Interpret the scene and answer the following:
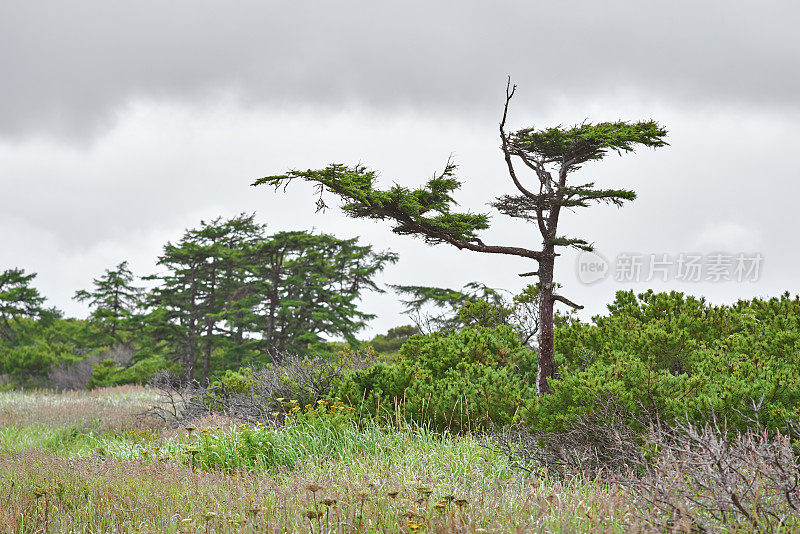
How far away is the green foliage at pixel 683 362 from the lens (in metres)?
6.70

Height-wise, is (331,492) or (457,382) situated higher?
(457,382)

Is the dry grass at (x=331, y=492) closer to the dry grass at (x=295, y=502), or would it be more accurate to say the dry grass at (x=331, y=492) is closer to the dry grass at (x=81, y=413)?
the dry grass at (x=295, y=502)

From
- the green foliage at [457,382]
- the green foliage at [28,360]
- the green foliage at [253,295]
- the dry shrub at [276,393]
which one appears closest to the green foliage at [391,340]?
the green foliage at [253,295]

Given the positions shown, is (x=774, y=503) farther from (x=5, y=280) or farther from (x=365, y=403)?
(x=5, y=280)

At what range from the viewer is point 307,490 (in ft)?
15.6

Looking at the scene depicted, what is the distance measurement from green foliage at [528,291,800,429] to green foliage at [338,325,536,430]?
0.96m

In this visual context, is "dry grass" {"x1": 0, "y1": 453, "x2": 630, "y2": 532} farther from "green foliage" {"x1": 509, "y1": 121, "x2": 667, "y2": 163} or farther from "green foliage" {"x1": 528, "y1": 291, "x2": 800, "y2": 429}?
"green foliage" {"x1": 509, "y1": 121, "x2": 667, "y2": 163}

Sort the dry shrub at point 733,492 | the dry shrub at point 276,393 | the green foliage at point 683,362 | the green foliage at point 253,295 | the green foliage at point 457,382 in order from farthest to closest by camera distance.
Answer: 1. the green foliage at point 253,295
2. the dry shrub at point 276,393
3. the green foliage at point 457,382
4. the green foliage at point 683,362
5. the dry shrub at point 733,492

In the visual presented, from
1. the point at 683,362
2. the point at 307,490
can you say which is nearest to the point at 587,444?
the point at 307,490

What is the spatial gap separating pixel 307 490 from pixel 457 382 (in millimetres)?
4709

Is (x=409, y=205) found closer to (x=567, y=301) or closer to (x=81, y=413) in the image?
(x=567, y=301)

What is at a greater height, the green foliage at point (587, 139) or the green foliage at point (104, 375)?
the green foliage at point (587, 139)

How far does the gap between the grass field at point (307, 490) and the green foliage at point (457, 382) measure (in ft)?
3.31

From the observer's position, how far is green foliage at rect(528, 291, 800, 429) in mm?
6699
